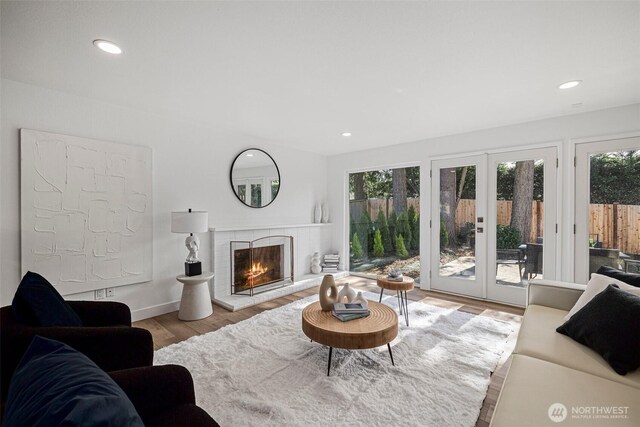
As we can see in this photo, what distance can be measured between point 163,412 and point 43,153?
2728 millimetres

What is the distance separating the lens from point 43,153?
2.62 m

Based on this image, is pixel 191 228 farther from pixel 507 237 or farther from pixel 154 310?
pixel 507 237

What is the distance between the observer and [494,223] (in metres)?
3.88

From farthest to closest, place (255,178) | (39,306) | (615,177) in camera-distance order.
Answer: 1. (255,178)
2. (615,177)
3. (39,306)

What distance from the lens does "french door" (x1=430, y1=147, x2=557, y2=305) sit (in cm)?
356

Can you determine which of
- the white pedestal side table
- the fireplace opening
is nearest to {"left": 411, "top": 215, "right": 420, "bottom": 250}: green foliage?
the fireplace opening

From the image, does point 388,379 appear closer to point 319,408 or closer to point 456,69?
point 319,408


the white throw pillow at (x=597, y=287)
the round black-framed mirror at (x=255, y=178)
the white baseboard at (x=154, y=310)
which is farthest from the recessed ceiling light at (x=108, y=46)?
the white throw pillow at (x=597, y=287)

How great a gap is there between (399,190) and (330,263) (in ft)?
6.03

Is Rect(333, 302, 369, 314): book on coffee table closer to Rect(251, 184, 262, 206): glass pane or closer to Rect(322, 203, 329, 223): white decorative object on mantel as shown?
Rect(251, 184, 262, 206): glass pane

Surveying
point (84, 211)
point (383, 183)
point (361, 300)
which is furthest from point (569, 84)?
point (84, 211)

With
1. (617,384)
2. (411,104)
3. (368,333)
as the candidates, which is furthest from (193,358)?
(411,104)

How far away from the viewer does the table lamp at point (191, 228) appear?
3.19m

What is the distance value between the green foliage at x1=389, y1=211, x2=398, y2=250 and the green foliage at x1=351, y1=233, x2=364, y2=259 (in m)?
0.70
